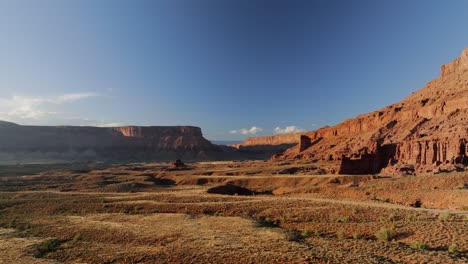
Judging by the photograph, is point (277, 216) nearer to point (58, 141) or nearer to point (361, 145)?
point (361, 145)

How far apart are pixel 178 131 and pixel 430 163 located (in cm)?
15115

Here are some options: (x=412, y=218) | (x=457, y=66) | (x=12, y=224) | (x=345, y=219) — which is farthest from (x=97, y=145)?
(x=412, y=218)

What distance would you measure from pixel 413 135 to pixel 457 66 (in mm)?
47848

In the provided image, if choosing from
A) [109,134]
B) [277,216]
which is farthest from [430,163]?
[109,134]

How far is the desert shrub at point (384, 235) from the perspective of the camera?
1569cm

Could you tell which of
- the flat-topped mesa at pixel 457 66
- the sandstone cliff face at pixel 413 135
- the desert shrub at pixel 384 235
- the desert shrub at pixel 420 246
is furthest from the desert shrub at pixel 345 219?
the flat-topped mesa at pixel 457 66

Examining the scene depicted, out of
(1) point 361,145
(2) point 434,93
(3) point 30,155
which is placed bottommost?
(3) point 30,155

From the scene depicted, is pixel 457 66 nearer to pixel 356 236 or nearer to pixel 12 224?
pixel 356 236

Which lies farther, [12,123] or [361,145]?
[12,123]

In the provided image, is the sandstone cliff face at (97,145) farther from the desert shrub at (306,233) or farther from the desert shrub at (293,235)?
the desert shrub at (306,233)

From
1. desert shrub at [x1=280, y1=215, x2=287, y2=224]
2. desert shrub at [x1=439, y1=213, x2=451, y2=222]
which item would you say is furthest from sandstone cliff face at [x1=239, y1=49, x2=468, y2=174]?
desert shrub at [x1=280, y1=215, x2=287, y2=224]

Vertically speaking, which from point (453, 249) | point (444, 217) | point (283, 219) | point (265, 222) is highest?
point (444, 217)

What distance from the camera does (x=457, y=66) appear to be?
302ft

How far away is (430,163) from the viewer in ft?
152
